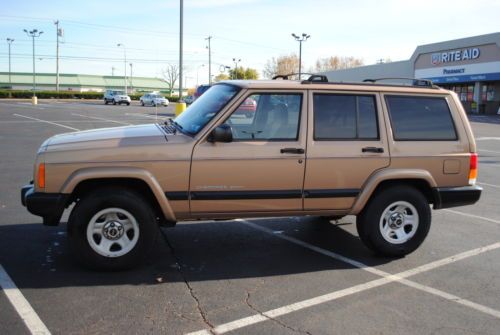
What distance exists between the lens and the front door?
Result: 5.04 metres

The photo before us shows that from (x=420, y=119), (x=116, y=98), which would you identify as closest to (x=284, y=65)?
(x=116, y=98)

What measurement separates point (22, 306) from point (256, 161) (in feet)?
8.06

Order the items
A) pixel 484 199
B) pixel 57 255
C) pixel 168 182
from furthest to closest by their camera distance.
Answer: pixel 484 199 → pixel 57 255 → pixel 168 182

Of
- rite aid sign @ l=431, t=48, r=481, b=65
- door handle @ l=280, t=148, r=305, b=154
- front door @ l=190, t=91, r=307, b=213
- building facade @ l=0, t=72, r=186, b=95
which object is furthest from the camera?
building facade @ l=0, t=72, r=186, b=95

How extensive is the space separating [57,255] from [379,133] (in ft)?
12.1

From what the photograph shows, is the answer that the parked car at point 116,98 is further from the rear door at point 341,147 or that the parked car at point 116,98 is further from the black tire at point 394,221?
the black tire at point 394,221

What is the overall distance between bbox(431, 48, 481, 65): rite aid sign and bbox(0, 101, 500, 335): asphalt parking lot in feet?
137

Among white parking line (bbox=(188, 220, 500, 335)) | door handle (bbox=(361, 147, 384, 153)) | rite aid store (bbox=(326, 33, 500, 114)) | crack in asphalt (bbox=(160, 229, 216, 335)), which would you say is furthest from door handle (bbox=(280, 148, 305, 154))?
rite aid store (bbox=(326, 33, 500, 114))

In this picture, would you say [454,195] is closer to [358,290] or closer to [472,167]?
[472,167]

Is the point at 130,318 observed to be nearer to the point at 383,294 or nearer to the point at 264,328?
the point at 264,328

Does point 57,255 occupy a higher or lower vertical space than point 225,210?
lower

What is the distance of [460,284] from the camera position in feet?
16.2

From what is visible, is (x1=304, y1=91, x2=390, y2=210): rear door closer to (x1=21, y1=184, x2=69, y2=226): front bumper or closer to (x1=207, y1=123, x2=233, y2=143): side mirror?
(x1=207, y1=123, x2=233, y2=143): side mirror

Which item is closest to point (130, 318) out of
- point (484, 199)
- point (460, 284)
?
point (460, 284)
